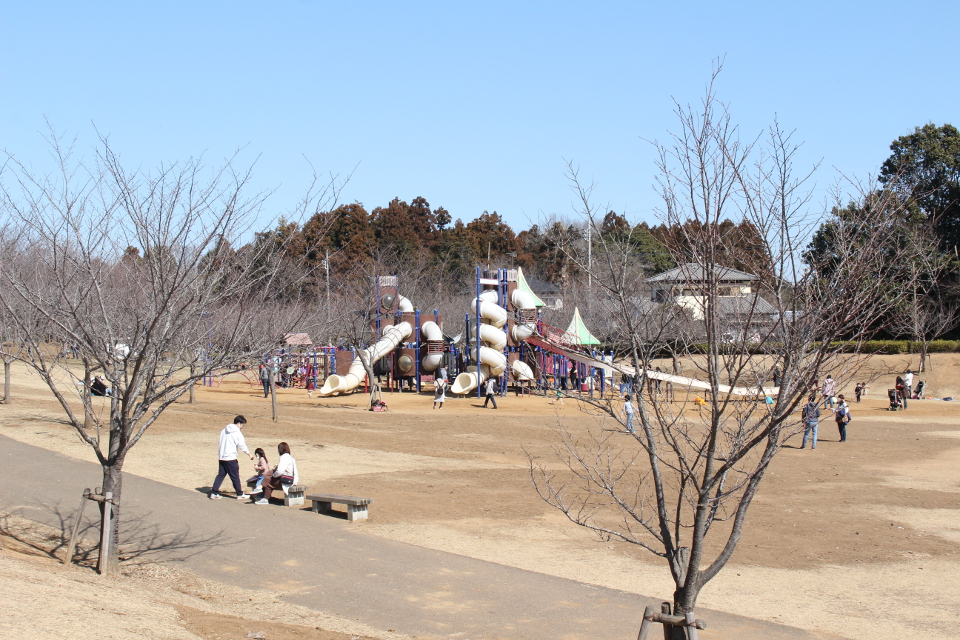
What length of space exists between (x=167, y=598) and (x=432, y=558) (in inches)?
131

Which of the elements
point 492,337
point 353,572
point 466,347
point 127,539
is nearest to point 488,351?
point 492,337

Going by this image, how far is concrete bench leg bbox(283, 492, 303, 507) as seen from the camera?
1352 centimetres

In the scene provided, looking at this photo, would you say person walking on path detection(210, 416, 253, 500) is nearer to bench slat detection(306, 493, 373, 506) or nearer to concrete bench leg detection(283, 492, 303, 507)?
concrete bench leg detection(283, 492, 303, 507)

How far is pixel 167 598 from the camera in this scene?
821 centimetres

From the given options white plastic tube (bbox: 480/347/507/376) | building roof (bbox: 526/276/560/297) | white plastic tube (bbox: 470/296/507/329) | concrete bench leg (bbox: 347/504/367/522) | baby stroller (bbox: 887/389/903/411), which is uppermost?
building roof (bbox: 526/276/560/297)

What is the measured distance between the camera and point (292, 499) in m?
13.6

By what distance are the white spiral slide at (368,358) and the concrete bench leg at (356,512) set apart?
22562 millimetres

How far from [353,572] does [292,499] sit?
166 inches

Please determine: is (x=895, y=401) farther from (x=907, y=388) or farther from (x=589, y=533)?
(x=589, y=533)

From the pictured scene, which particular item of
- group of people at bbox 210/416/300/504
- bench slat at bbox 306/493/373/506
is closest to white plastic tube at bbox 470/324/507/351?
group of people at bbox 210/416/300/504

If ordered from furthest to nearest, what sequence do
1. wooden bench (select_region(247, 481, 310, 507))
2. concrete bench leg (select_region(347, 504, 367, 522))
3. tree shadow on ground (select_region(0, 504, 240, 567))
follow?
wooden bench (select_region(247, 481, 310, 507)) < concrete bench leg (select_region(347, 504, 367, 522)) < tree shadow on ground (select_region(0, 504, 240, 567))

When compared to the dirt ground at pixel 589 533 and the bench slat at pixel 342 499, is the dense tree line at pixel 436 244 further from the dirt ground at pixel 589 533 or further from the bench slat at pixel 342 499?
the bench slat at pixel 342 499

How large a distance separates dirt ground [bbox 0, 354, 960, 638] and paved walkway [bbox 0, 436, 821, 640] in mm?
775

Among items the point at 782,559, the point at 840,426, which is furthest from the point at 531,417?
the point at 782,559
